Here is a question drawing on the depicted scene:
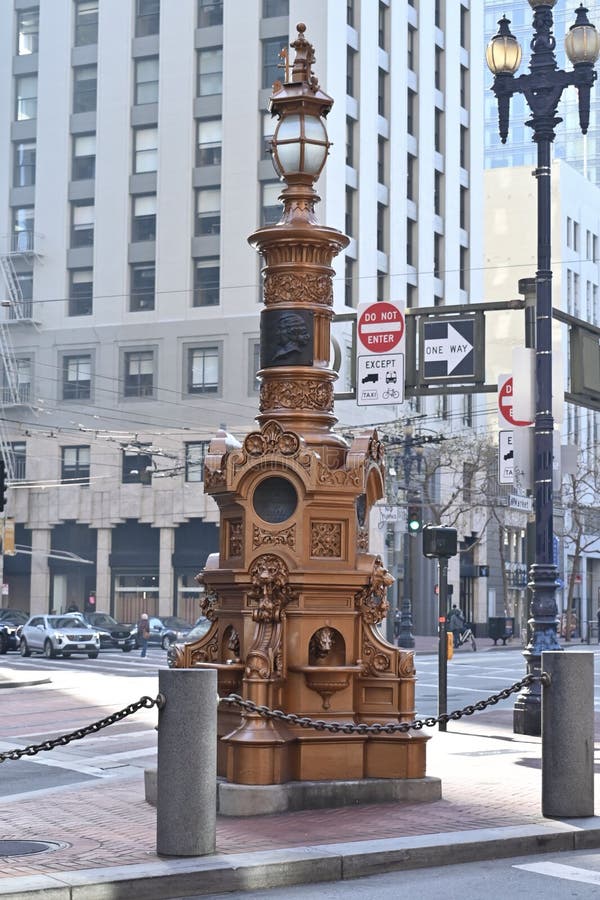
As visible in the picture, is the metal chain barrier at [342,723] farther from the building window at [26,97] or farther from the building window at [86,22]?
the building window at [26,97]

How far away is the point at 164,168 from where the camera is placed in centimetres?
6397

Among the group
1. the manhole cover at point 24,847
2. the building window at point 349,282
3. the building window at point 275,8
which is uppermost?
the building window at point 275,8

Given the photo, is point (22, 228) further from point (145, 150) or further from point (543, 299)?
point (543, 299)

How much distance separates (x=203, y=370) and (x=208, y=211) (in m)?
6.96

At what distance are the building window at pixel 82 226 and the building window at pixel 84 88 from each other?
458 cm

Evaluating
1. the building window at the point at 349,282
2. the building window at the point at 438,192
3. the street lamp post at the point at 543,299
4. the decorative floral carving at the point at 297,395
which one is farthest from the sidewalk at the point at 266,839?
the building window at the point at 438,192

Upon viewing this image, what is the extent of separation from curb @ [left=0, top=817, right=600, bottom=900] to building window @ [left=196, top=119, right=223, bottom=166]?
5521 centimetres

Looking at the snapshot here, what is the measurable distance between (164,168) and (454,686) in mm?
39283

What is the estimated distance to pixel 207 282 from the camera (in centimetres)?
6266

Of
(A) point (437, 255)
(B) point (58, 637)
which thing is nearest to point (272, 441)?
(B) point (58, 637)

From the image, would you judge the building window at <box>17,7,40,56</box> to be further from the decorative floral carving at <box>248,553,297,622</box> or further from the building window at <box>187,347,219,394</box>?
the decorative floral carving at <box>248,553,297,622</box>

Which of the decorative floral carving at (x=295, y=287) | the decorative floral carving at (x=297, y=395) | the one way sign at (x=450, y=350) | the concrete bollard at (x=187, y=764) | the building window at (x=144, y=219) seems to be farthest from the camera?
the building window at (x=144, y=219)

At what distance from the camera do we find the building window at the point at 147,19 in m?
65.2

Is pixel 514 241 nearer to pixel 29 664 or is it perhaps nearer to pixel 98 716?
pixel 29 664
